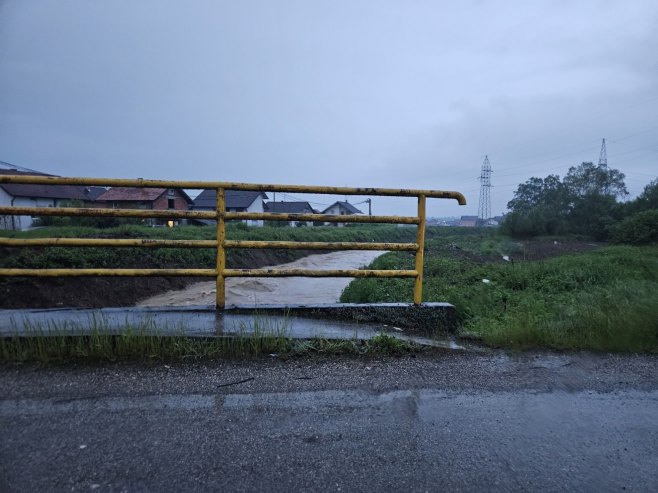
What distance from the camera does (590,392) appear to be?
2.79 m

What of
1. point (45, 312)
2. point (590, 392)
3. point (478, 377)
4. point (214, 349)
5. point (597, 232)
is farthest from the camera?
point (597, 232)

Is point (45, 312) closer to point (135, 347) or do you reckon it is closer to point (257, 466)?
point (135, 347)

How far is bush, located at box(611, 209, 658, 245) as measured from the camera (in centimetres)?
2880

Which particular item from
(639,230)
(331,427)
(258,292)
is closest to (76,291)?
(258,292)

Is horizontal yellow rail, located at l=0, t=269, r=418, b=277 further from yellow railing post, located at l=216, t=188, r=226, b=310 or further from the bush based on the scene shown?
the bush

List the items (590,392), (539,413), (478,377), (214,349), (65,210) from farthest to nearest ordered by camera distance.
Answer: (65,210) → (214,349) → (478,377) → (590,392) → (539,413)

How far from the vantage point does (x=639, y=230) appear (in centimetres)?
3002

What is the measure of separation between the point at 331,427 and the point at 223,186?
235 centimetres

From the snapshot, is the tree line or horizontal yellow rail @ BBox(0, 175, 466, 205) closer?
horizontal yellow rail @ BBox(0, 175, 466, 205)

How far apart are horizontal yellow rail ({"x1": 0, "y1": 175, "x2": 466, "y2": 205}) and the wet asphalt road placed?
1.55m

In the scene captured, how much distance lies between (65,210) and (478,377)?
3.62 m

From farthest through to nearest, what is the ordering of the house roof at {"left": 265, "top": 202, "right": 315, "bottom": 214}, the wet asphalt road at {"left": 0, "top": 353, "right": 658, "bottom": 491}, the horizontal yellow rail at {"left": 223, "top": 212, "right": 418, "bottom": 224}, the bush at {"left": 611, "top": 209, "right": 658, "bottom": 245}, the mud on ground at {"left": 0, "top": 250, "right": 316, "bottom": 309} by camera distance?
the house roof at {"left": 265, "top": 202, "right": 315, "bottom": 214} < the bush at {"left": 611, "top": 209, "right": 658, "bottom": 245} < the mud on ground at {"left": 0, "top": 250, "right": 316, "bottom": 309} < the horizontal yellow rail at {"left": 223, "top": 212, "right": 418, "bottom": 224} < the wet asphalt road at {"left": 0, "top": 353, "right": 658, "bottom": 491}

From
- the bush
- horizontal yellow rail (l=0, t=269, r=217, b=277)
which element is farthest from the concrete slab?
the bush

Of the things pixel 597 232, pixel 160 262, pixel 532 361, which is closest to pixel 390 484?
pixel 532 361
